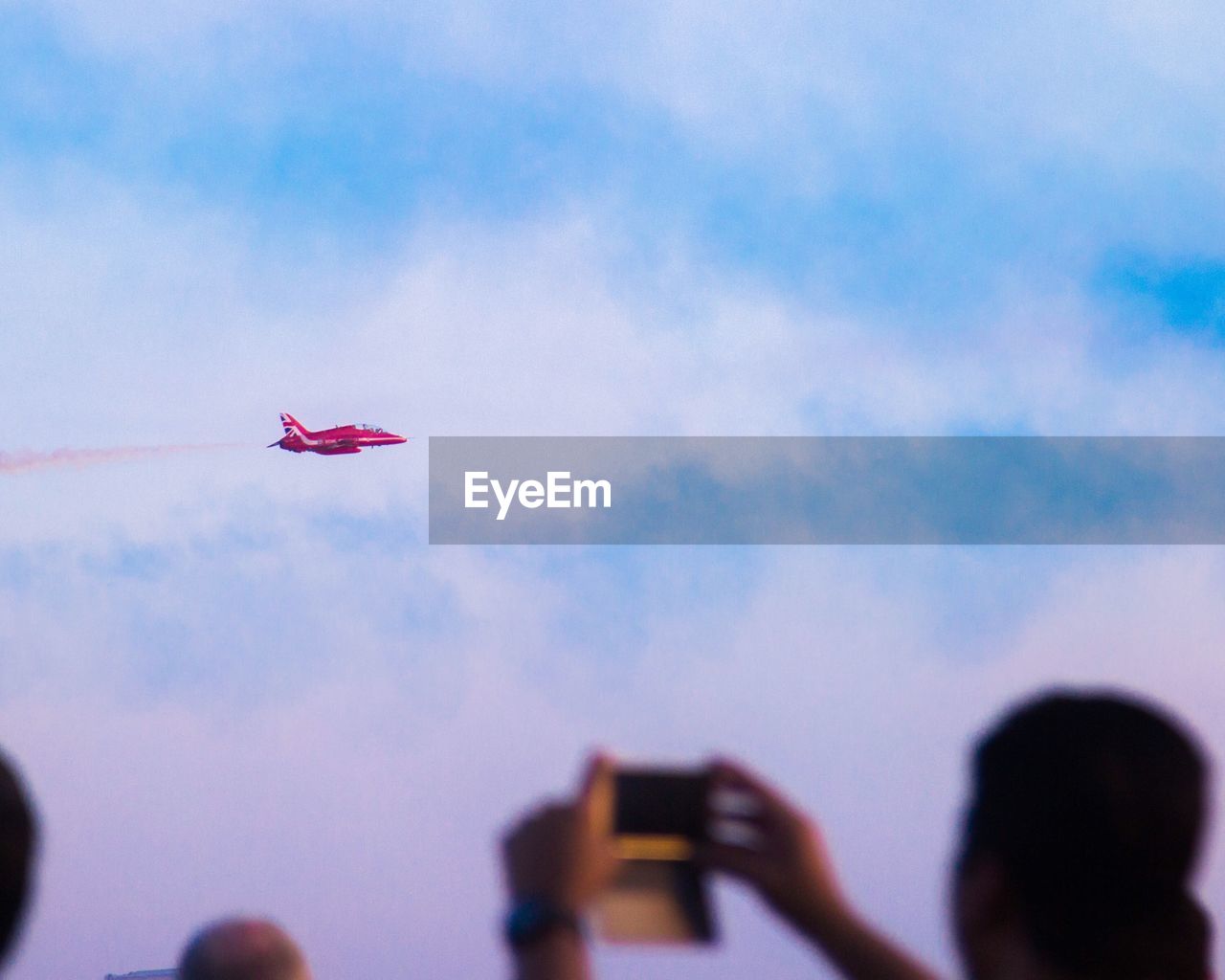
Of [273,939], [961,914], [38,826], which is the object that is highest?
[38,826]

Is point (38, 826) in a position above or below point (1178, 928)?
above

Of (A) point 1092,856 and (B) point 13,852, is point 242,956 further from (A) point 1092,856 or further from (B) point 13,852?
(A) point 1092,856

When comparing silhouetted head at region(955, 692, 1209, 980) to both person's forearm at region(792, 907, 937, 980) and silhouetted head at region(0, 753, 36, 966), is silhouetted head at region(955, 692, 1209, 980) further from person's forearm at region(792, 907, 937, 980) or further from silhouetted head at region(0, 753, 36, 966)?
silhouetted head at region(0, 753, 36, 966)

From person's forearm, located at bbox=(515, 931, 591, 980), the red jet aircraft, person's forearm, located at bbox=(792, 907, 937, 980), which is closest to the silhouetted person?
person's forearm, located at bbox=(515, 931, 591, 980)

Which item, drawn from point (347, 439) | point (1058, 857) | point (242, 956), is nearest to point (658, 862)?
point (1058, 857)

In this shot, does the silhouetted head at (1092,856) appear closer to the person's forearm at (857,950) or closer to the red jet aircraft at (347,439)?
the person's forearm at (857,950)

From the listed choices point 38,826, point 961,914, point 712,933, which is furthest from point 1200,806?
point 38,826

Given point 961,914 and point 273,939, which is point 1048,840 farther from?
point 273,939
